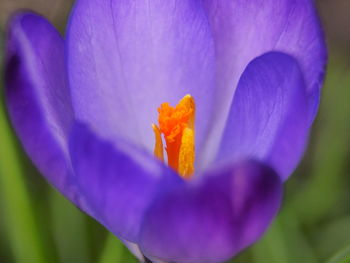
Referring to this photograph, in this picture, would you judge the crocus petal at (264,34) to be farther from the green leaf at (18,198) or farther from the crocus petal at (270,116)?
the green leaf at (18,198)

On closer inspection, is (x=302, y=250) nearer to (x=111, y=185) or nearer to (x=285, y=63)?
(x=285, y=63)

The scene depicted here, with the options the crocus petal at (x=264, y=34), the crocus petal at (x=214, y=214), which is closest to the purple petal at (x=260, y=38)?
the crocus petal at (x=264, y=34)

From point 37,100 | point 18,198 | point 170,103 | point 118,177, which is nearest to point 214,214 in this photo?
point 118,177

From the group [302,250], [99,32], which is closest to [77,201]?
[99,32]

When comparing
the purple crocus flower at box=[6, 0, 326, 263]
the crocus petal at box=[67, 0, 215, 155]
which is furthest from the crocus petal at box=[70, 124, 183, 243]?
the crocus petal at box=[67, 0, 215, 155]


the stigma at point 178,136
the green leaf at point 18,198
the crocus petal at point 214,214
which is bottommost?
the green leaf at point 18,198

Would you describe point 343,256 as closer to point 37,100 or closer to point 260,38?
point 260,38

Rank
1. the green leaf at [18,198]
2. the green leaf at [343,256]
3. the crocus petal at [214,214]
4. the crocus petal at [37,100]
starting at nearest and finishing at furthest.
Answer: the crocus petal at [214,214] < the crocus petal at [37,100] < the green leaf at [343,256] < the green leaf at [18,198]
